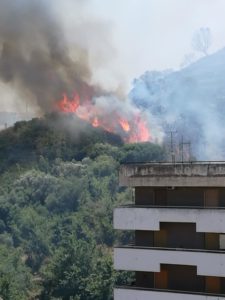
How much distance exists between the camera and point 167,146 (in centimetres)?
13925

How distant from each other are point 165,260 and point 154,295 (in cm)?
145

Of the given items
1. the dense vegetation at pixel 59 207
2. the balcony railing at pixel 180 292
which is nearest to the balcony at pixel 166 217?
the balcony railing at pixel 180 292

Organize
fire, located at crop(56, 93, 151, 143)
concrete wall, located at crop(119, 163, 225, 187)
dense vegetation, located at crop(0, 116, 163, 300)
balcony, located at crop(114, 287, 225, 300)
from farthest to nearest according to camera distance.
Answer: fire, located at crop(56, 93, 151, 143), dense vegetation, located at crop(0, 116, 163, 300), concrete wall, located at crop(119, 163, 225, 187), balcony, located at crop(114, 287, 225, 300)

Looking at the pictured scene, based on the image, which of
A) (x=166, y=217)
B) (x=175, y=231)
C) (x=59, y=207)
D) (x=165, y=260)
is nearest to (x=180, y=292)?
(x=165, y=260)

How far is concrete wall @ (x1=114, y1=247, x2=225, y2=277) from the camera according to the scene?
32656 millimetres

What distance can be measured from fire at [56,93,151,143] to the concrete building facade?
307ft

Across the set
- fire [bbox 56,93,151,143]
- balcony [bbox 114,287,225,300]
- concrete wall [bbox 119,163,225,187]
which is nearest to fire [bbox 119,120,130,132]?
fire [bbox 56,93,151,143]

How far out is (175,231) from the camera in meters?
35.1

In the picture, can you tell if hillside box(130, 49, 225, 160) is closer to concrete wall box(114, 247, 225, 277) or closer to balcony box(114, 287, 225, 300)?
concrete wall box(114, 247, 225, 277)

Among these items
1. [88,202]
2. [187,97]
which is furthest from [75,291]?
[187,97]

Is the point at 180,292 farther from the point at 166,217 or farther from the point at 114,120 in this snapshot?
the point at 114,120

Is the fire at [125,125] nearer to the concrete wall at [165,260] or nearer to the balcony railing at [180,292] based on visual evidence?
the balcony railing at [180,292]

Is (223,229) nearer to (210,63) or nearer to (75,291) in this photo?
(75,291)

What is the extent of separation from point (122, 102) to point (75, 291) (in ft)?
190
